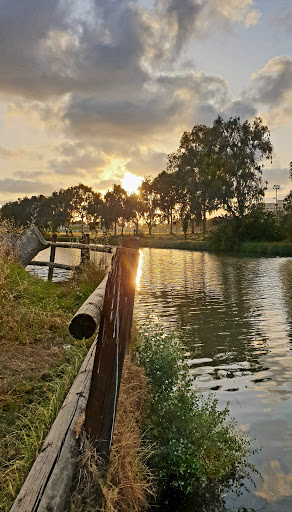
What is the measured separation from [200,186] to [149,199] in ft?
126

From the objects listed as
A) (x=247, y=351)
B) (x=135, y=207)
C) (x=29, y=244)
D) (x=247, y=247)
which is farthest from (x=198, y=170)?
(x=247, y=351)

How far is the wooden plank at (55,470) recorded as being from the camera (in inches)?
97.3

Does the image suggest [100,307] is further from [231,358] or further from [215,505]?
[231,358]

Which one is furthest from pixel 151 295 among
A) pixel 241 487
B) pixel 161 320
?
pixel 241 487

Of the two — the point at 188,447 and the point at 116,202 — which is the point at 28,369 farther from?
the point at 116,202

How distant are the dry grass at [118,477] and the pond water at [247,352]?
84 cm

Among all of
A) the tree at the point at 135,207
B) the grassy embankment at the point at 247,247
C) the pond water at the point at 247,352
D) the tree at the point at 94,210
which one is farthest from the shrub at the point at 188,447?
the tree at the point at 94,210

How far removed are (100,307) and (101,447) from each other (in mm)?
992

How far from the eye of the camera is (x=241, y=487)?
14.5ft

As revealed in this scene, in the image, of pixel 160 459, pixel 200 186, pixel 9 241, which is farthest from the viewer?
pixel 200 186

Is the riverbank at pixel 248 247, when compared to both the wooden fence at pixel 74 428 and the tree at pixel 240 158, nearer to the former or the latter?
the tree at pixel 240 158

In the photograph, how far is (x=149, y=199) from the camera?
100500 mm

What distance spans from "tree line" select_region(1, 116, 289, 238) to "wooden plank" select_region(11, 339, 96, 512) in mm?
22367

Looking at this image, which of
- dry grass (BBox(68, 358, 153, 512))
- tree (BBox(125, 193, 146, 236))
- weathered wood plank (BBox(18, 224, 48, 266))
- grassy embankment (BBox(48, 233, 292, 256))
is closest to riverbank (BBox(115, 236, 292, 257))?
grassy embankment (BBox(48, 233, 292, 256))
